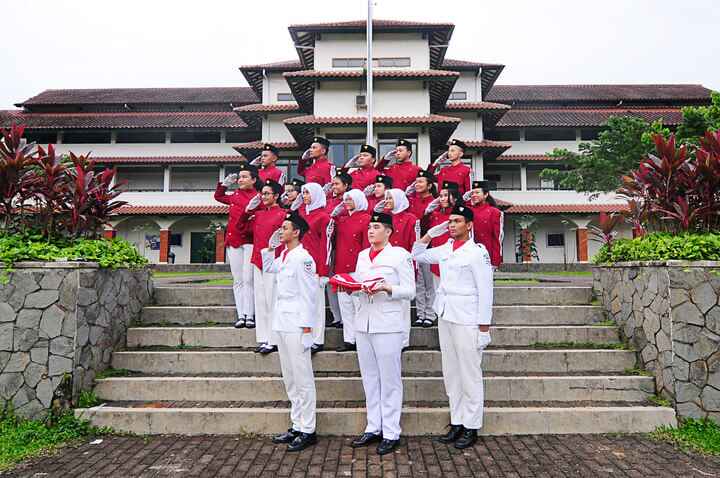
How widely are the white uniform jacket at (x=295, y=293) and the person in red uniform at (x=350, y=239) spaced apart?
1154 mm

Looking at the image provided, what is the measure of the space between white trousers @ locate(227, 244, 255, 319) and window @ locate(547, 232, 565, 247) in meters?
23.6

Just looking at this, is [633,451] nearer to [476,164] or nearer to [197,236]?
[476,164]

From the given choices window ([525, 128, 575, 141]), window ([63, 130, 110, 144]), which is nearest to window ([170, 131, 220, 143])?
window ([63, 130, 110, 144])

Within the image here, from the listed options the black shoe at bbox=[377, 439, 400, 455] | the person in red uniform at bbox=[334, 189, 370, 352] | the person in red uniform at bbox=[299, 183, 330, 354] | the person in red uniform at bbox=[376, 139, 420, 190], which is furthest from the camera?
the person in red uniform at bbox=[376, 139, 420, 190]

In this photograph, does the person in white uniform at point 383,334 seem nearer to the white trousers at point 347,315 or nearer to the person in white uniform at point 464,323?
the person in white uniform at point 464,323

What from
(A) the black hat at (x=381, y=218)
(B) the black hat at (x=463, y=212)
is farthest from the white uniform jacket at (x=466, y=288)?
(A) the black hat at (x=381, y=218)

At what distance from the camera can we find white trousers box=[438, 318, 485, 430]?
4.48m

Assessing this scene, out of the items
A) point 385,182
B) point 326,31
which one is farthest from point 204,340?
point 326,31

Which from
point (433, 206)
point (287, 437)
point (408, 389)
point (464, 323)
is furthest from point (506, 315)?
point (287, 437)

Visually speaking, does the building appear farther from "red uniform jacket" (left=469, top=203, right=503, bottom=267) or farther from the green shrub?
the green shrub

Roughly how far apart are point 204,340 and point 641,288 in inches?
212

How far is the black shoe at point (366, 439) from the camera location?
175 inches

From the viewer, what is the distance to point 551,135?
26.8 meters

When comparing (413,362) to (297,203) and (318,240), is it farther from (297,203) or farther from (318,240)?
(297,203)
